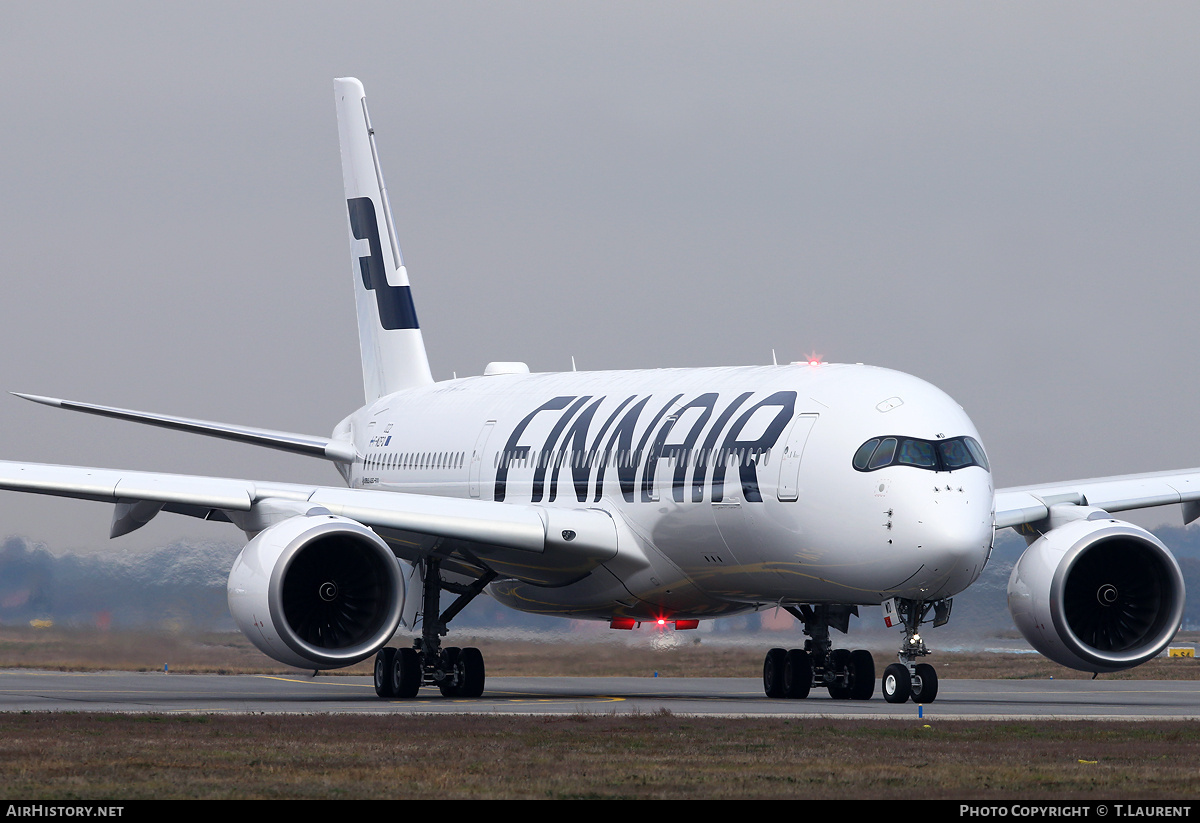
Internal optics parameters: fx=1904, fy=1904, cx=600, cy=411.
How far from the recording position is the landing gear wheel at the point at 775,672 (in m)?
24.8

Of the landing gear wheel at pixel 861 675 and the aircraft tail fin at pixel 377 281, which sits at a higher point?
the aircraft tail fin at pixel 377 281

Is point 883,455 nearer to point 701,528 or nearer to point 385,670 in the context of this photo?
point 701,528

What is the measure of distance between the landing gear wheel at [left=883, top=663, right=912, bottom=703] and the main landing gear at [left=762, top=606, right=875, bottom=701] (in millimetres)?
2692

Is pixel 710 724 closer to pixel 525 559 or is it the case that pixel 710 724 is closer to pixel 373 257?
pixel 525 559

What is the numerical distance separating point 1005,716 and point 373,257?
18.9m

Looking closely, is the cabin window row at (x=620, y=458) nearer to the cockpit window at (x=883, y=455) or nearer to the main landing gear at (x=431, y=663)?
the cockpit window at (x=883, y=455)

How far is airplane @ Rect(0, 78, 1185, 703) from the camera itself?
2117cm

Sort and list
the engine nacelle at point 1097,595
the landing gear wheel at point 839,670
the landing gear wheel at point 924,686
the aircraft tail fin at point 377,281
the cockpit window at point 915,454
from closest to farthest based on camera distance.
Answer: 1. the cockpit window at point 915,454
2. the landing gear wheel at point 924,686
3. the engine nacelle at point 1097,595
4. the landing gear wheel at point 839,670
5. the aircraft tail fin at point 377,281

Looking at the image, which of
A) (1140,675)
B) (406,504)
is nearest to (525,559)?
(406,504)

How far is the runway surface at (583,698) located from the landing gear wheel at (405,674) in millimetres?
277

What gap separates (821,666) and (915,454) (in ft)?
15.9

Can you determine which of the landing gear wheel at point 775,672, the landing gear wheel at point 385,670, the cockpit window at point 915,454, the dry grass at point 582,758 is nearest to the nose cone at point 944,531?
the cockpit window at point 915,454

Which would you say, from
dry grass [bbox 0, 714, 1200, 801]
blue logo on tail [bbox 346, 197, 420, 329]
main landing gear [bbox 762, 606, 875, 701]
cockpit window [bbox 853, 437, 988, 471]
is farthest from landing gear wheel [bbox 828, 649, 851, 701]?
blue logo on tail [bbox 346, 197, 420, 329]

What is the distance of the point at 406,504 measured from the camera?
24.0 metres
